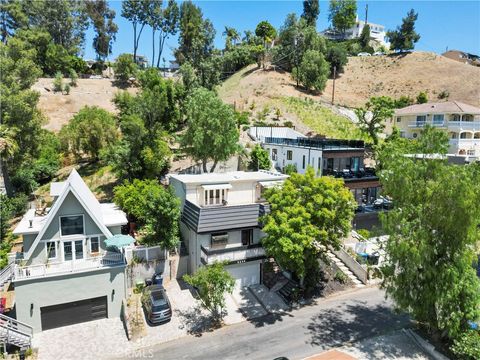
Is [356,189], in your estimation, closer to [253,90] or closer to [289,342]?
[289,342]

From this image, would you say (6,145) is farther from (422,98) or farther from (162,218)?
(422,98)

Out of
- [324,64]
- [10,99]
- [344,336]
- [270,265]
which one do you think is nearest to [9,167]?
[10,99]

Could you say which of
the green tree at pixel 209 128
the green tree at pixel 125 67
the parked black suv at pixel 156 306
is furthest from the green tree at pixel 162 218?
the green tree at pixel 125 67

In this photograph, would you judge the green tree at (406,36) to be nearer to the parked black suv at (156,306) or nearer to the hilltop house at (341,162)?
the hilltop house at (341,162)

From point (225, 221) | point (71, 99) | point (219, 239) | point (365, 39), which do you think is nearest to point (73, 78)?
point (71, 99)

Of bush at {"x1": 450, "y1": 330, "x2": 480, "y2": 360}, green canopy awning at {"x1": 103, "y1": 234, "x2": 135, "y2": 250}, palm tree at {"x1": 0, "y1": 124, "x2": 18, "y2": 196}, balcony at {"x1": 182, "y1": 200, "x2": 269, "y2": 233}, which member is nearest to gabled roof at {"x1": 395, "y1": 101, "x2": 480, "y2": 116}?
balcony at {"x1": 182, "y1": 200, "x2": 269, "y2": 233}

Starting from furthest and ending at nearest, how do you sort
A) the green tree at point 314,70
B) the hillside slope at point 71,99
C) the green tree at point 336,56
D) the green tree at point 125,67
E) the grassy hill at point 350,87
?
the green tree at point 336,56, the green tree at point 314,70, the green tree at point 125,67, the grassy hill at point 350,87, the hillside slope at point 71,99

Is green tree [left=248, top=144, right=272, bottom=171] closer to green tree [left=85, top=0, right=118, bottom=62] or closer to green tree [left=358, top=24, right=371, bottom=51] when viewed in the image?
green tree [left=85, top=0, right=118, bottom=62]
